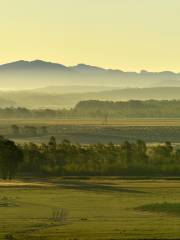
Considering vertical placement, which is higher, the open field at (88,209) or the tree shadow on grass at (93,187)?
the tree shadow on grass at (93,187)

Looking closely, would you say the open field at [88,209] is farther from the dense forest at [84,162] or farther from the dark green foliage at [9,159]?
the dense forest at [84,162]

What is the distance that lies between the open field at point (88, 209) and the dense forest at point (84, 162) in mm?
6689

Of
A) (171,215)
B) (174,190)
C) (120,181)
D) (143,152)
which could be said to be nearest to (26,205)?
(171,215)

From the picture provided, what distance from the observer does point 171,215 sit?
69.2 meters

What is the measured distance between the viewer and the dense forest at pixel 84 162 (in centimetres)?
10975

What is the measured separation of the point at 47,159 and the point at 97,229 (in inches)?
2065

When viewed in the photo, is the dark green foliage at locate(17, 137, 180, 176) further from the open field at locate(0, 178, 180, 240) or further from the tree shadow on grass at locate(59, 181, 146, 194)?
the tree shadow on grass at locate(59, 181, 146, 194)

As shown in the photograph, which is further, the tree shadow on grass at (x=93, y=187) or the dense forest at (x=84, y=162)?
the dense forest at (x=84, y=162)

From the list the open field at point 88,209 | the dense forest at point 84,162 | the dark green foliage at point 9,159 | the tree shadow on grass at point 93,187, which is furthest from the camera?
the dense forest at point 84,162

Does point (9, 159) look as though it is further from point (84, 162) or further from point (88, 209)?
point (88, 209)

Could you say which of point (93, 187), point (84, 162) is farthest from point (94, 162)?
point (93, 187)

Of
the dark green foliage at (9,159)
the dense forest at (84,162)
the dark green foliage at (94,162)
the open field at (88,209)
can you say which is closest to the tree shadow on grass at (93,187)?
the open field at (88,209)

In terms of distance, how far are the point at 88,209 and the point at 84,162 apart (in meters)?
39.7

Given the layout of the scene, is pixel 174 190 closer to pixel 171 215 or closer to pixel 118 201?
pixel 118 201
